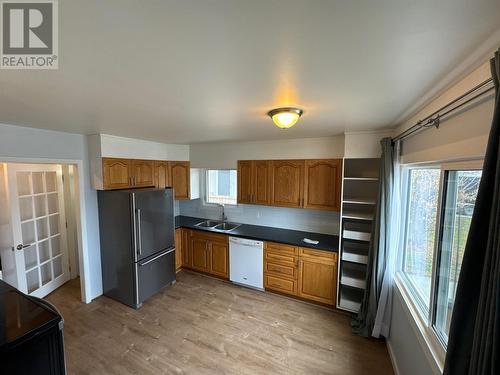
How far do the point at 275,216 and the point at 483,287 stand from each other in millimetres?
3118

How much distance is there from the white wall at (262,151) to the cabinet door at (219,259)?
1398mm

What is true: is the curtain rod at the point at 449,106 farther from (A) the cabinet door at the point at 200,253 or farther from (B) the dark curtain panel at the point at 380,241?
(A) the cabinet door at the point at 200,253

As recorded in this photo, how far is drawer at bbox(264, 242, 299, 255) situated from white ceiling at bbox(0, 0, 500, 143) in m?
2.07

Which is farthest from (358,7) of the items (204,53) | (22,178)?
(22,178)

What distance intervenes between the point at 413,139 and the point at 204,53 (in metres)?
1.95

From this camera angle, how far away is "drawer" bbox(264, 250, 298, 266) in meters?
3.21

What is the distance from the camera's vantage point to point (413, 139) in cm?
196

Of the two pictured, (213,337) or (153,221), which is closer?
(213,337)

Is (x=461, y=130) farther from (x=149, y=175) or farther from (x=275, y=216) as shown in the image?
(x=149, y=175)

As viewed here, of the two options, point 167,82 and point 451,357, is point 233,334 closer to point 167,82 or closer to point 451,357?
point 451,357

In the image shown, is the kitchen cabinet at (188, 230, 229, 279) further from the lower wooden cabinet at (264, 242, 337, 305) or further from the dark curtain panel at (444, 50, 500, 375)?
the dark curtain panel at (444, 50, 500, 375)

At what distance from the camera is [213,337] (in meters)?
2.54

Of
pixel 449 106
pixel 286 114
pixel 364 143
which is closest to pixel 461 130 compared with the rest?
pixel 449 106

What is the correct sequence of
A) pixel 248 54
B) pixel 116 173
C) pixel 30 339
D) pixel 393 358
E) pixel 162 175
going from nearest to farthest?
1. pixel 248 54
2. pixel 30 339
3. pixel 393 358
4. pixel 116 173
5. pixel 162 175
